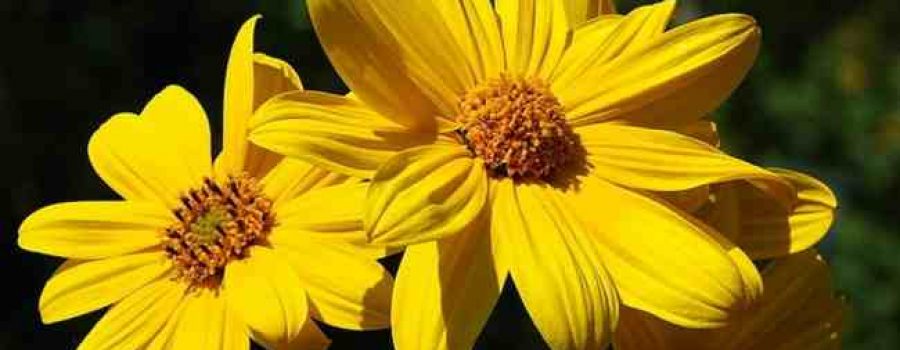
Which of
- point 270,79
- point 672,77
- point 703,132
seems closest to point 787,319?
point 703,132

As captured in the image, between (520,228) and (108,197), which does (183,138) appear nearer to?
(520,228)

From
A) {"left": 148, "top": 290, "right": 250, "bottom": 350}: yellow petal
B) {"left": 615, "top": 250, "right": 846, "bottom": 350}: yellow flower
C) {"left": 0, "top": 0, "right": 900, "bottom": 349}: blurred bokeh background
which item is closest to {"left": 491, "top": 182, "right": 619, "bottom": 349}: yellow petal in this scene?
{"left": 615, "top": 250, "right": 846, "bottom": 350}: yellow flower

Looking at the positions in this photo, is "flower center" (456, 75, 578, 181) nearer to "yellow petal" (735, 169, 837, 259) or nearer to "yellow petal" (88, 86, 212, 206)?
"yellow petal" (735, 169, 837, 259)

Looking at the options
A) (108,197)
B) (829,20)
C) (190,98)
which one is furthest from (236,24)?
(829,20)

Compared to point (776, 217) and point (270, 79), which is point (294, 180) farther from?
point (776, 217)

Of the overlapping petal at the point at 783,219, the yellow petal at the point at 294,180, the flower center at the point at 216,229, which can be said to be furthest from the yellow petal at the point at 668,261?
the flower center at the point at 216,229

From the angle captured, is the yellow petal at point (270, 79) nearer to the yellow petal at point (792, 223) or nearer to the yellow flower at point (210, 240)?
the yellow flower at point (210, 240)

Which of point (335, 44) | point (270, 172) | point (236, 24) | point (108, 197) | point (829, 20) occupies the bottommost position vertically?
point (829, 20)
